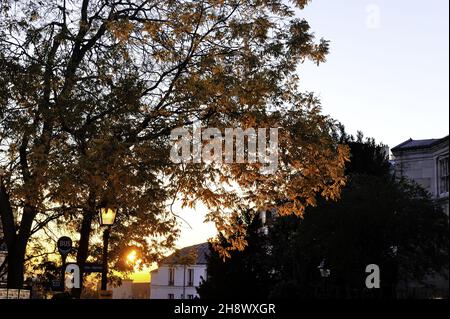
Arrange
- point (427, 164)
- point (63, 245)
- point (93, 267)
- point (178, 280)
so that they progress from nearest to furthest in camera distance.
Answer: point (93, 267), point (63, 245), point (427, 164), point (178, 280)

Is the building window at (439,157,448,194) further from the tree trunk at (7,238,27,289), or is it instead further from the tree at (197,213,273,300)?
the tree trunk at (7,238,27,289)

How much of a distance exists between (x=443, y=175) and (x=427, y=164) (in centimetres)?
412

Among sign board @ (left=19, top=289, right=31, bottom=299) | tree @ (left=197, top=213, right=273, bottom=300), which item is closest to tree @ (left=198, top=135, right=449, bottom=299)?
tree @ (left=197, top=213, right=273, bottom=300)

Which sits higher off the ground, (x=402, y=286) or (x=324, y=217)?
(x=324, y=217)

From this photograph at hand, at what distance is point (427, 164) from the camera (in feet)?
210

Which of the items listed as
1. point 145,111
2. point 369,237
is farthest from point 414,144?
point 145,111

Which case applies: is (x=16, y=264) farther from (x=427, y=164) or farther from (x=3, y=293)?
(x=427, y=164)

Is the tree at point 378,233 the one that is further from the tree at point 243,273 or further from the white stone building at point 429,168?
the tree at point 243,273

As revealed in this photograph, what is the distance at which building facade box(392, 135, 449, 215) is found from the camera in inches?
→ 2341

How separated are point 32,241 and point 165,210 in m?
13.4

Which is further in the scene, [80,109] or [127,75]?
[127,75]

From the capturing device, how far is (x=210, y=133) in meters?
19.6
